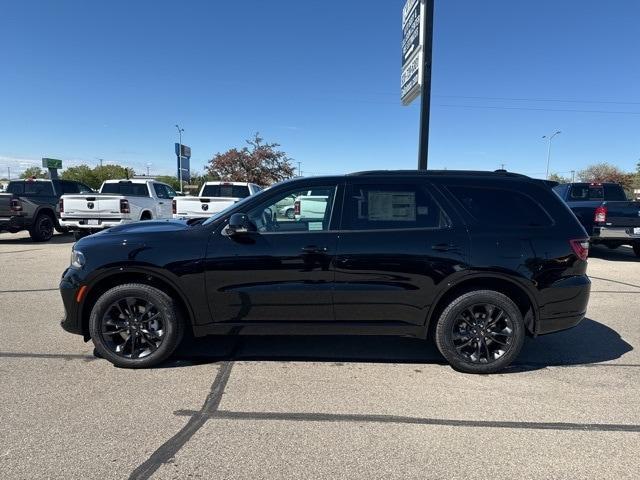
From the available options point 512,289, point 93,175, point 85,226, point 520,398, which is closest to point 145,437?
point 520,398

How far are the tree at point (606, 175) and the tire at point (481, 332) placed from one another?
7098 centimetres

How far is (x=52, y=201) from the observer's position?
14609 mm

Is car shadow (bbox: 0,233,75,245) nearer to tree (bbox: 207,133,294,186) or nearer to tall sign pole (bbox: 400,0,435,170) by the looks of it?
tall sign pole (bbox: 400,0,435,170)

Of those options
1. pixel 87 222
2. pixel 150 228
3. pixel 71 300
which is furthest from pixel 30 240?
pixel 150 228

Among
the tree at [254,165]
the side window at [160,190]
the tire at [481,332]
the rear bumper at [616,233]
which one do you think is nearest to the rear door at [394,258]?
the tire at [481,332]

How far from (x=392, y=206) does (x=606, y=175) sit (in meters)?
81.4

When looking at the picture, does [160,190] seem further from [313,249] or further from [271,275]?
[313,249]

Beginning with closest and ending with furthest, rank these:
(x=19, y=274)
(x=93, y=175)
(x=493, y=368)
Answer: (x=493, y=368) → (x=19, y=274) → (x=93, y=175)

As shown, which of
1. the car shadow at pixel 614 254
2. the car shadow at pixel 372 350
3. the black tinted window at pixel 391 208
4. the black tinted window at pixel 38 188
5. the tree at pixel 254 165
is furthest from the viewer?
the tree at pixel 254 165

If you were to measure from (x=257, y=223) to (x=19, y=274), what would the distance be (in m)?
6.72

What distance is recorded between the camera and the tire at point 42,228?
14.0 m

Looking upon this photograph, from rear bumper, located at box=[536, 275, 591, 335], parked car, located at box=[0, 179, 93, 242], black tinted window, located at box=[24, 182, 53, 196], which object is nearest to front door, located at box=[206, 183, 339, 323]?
rear bumper, located at box=[536, 275, 591, 335]

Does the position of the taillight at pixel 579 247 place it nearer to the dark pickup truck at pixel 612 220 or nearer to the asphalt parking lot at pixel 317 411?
the asphalt parking lot at pixel 317 411

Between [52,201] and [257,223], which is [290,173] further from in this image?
[257,223]
